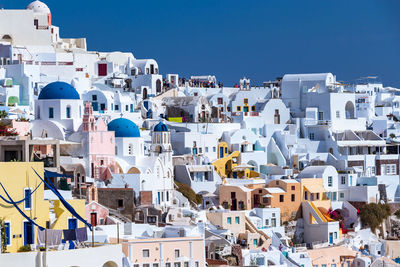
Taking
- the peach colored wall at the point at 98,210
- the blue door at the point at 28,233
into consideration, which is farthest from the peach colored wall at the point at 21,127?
the blue door at the point at 28,233

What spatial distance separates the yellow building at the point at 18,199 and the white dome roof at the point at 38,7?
41264 mm

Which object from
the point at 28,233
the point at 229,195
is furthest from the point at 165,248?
the point at 229,195

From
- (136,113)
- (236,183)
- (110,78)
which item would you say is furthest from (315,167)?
(110,78)

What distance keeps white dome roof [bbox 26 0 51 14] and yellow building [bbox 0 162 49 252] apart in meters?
41.3

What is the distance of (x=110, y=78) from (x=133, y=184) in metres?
18.6

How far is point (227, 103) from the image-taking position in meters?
66.7

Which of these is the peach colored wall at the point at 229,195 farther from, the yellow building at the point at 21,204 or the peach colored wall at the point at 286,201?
the yellow building at the point at 21,204

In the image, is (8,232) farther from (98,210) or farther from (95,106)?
(95,106)

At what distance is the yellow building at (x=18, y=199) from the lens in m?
28.0

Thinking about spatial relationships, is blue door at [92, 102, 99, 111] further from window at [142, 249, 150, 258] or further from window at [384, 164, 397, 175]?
window at [142, 249, 150, 258]

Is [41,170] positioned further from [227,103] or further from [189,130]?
[227,103]

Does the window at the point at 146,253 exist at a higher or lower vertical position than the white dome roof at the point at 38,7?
lower

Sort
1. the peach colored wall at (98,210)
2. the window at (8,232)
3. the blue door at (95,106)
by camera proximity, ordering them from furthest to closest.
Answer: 1. the blue door at (95,106)
2. the peach colored wall at (98,210)
3. the window at (8,232)

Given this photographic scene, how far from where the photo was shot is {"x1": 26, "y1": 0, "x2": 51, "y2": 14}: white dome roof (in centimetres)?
6931
